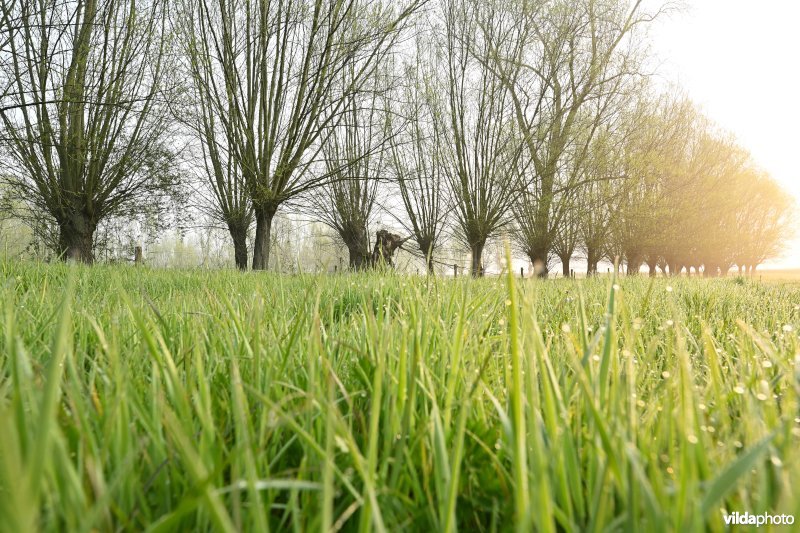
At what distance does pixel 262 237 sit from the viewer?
33.4 ft

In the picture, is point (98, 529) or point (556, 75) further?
point (556, 75)

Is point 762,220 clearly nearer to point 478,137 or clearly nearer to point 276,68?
point 478,137

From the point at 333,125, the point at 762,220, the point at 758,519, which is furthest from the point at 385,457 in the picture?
the point at 762,220

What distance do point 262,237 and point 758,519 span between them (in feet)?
34.0

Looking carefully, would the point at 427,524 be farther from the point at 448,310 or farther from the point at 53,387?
the point at 448,310

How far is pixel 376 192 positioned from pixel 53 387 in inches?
615

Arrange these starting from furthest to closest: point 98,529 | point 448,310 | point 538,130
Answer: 1. point 538,130
2. point 448,310
3. point 98,529

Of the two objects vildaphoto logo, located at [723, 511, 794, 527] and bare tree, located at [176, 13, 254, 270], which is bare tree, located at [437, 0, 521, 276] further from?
vildaphoto logo, located at [723, 511, 794, 527]

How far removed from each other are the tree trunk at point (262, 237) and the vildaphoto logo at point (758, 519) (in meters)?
10.0

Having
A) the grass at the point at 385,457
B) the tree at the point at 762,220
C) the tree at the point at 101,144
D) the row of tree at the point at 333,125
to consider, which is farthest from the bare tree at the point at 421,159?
the tree at the point at 762,220

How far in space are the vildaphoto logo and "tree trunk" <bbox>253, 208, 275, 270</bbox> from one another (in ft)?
32.9

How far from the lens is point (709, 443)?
2.12ft

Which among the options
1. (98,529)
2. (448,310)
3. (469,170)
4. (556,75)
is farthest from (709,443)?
(556,75)

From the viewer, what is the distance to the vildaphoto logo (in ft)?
1.41
